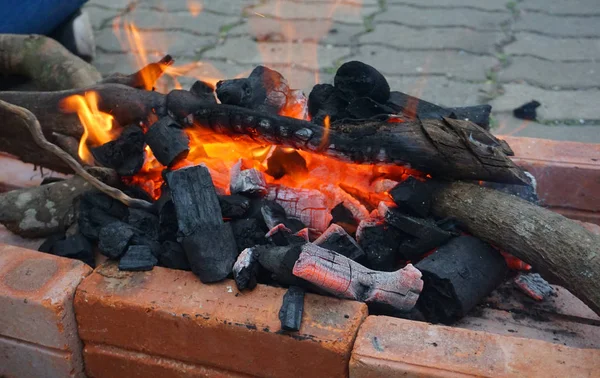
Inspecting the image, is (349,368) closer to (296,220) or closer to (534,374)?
(534,374)

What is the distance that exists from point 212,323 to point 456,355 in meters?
0.77

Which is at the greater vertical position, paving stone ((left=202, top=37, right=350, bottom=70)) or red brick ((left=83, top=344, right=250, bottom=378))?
red brick ((left=83, top=344, right=250, bottom=378))

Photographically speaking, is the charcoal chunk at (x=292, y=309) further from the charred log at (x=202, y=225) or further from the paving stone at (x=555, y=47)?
the paving stone at (x=555, y=47)

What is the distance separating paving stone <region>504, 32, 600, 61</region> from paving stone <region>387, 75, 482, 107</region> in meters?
0.73

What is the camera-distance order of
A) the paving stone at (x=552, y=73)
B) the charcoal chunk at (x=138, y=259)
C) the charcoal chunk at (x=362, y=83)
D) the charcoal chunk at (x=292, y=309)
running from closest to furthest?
the charcoal chunk at (x=292, y=309), the charcoal chunk at (x=138, y=259), the charcoal chunk at (x=362, y=83), the paving stone at (x=552, y=73)

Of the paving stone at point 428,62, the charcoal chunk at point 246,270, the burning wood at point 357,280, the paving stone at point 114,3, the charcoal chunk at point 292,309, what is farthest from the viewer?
the paving stone at point 114,3

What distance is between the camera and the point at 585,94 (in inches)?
200

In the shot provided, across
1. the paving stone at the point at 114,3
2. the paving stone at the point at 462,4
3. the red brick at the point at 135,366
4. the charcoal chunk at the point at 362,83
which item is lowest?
the paving stone at the point at 114,3

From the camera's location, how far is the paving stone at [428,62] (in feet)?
17.5

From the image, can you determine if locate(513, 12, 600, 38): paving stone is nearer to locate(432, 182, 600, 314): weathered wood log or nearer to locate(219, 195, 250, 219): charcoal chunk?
locate(432, 182, 600, 314): weathered wood log

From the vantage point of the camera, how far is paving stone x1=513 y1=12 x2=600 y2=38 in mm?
5828

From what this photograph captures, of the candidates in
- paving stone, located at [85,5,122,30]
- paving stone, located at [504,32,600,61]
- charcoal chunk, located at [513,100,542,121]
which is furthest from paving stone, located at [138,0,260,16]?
charcoal chunk, located at [513,100,542,121]

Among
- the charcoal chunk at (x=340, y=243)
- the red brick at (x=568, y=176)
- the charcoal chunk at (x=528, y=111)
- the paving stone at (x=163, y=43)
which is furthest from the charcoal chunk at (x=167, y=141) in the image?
the paving stone at (x=163, y=43)

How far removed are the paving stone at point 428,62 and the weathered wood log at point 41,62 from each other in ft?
7.98
